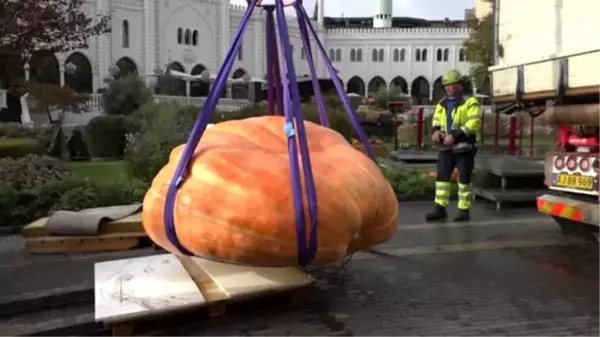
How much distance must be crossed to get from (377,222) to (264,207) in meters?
1.03

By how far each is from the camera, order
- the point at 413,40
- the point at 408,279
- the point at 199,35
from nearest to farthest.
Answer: the point at 408,279 < the point at 199,35 < the point at 413,40

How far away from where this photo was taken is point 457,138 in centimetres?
886

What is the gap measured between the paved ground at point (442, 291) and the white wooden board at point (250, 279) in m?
0.20

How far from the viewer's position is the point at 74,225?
23.8 ft

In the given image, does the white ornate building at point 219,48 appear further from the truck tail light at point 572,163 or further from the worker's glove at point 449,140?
the truck tail light at point 572,163

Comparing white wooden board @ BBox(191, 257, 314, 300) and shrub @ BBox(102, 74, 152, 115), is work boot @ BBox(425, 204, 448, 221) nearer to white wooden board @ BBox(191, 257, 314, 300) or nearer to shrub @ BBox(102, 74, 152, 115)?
white wooden board @ BBox(191, 257, 314, 300)

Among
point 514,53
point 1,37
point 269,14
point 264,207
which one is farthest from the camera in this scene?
point 1,37

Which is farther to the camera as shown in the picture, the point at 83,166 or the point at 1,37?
the point at 83,166

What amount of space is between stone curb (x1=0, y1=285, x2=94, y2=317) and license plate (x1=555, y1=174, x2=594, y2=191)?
4724 millimetres

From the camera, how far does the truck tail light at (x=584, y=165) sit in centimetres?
686

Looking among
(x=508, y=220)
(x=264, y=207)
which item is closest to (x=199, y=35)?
(x=508, y=220)

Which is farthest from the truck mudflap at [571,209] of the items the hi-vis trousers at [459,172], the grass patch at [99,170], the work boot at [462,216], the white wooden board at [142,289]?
the grass patch at [99,170]

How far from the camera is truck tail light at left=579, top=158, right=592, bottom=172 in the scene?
6.86 m

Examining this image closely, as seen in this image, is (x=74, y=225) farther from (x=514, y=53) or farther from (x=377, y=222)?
(x=514, y=53)
